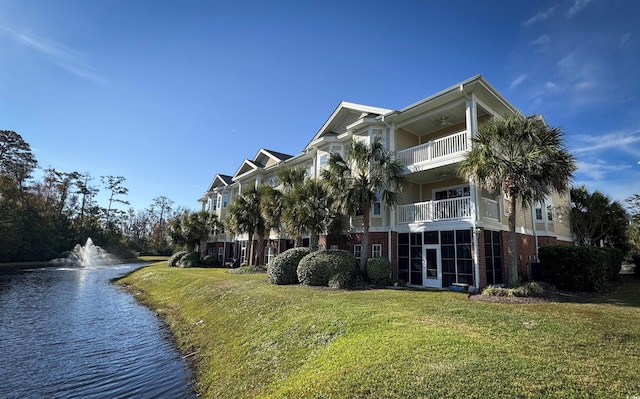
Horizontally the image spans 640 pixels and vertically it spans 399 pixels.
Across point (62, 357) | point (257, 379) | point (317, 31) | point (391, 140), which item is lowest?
point (62, 357)

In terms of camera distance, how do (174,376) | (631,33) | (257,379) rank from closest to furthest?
(257,379), (174,376), (631,33)

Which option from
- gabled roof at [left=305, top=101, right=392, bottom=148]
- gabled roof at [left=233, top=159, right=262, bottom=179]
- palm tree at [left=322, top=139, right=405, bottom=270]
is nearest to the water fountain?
gabled roof at [left=233, top=159, right=262, bottom=179]

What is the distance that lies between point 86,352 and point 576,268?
19.8 m

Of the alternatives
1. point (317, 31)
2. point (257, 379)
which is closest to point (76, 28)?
point (317, 31)

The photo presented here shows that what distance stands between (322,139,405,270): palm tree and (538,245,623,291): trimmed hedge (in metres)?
7.78

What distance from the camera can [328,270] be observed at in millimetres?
15805

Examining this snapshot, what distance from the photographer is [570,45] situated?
12.8 m

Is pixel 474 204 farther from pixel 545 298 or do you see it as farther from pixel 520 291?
pixel 545 298

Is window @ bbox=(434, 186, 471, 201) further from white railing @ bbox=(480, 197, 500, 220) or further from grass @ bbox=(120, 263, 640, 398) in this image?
grass @ bbox=(120, 263, 640, 398)

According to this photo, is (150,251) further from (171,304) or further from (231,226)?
(171,304)

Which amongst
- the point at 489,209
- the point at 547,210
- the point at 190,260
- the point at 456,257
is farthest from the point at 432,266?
the point at 190,260

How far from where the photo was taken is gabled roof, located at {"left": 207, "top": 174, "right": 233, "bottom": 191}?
130ft

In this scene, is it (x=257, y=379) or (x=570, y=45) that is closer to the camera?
(x=257, y=379)

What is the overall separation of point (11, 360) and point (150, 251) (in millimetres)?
67066
